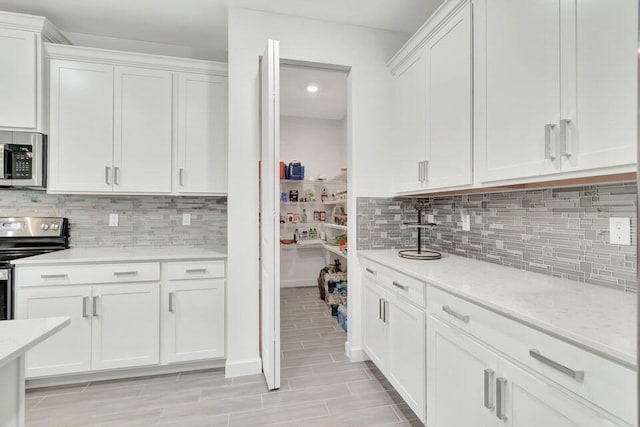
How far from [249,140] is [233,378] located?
6.01ft

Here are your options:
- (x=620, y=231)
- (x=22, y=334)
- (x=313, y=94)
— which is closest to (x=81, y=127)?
(x=22, y=334)

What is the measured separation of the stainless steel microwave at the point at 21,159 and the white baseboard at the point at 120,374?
4.75 feet

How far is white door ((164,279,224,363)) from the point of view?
238cm

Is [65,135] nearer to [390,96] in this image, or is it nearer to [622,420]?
[390,96]

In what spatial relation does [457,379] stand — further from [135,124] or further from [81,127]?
[81,127]

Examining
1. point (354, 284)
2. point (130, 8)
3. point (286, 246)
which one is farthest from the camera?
point (286, 246)

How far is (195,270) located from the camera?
7.97 feet

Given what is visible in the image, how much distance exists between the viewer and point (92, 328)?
2258mm

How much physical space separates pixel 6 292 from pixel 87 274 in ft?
1.61

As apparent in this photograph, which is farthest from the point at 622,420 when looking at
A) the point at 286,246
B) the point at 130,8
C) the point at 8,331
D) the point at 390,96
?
the point at 286,246

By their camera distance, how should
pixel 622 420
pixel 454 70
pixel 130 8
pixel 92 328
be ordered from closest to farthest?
pixel 622 420 < pixel 454 70 < pixel 92 328 < pixel 130 8

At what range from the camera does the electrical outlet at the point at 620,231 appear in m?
1.27

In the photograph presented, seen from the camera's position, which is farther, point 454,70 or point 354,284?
point 354,284

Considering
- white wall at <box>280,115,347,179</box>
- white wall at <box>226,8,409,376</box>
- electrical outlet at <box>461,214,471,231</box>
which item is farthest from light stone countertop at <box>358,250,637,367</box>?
white wall at <box>280,115,347,179</box>
